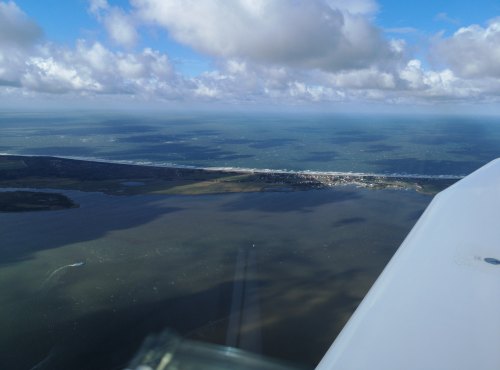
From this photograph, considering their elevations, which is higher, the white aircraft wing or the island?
the white aircraft wing

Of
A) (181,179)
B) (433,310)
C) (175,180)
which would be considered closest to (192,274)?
(433,310)

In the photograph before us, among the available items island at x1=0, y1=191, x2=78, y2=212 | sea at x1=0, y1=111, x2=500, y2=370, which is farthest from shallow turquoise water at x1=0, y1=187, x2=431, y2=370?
island at x1=0, y1=191, x2=78, y2=212

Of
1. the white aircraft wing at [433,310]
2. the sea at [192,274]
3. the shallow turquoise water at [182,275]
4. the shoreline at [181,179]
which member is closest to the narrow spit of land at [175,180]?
the shoreline at [181,179]

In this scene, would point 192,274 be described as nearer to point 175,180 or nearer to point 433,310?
point 433,310

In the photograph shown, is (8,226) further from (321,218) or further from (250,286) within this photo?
(321,218)

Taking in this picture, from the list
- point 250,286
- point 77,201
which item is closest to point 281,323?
point 250,286

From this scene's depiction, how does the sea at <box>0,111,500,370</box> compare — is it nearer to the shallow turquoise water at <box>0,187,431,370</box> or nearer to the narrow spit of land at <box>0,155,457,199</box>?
the shallow turquoise water at <box>0,187,431,370</box>
